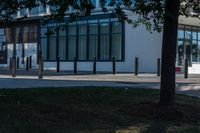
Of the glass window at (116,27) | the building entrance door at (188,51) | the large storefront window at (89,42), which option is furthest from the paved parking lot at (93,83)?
the building entrance door at (188,51)

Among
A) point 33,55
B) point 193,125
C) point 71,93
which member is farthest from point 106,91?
point 33,55

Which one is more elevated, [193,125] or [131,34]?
[131,34]

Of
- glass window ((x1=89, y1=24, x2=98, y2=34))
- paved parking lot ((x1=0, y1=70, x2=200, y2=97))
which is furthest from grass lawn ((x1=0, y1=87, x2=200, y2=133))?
glass window ((x1=89, y1=24, x2=98, y2=34))

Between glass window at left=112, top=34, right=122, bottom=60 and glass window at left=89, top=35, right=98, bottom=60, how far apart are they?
1.91 meters

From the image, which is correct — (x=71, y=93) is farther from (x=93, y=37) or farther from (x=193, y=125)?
(x=93, y=37)

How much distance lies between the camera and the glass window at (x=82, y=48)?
41312mm

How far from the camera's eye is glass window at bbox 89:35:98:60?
1593 inches

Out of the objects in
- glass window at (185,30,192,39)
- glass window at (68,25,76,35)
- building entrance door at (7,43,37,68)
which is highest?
glass window at (68,25,76,35)

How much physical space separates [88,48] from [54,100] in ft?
94.0

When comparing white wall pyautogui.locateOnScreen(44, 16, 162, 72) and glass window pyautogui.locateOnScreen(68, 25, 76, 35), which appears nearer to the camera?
white wall pyautogui.locateOnScreen(44, 16, 162, 72)

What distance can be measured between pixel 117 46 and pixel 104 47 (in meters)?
1.49

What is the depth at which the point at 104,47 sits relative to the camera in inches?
1574

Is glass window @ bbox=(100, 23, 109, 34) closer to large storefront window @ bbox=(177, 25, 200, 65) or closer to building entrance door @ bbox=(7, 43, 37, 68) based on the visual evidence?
large storefront window @ bbox=(177, 25, 200, 65)

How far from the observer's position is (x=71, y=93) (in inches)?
556
